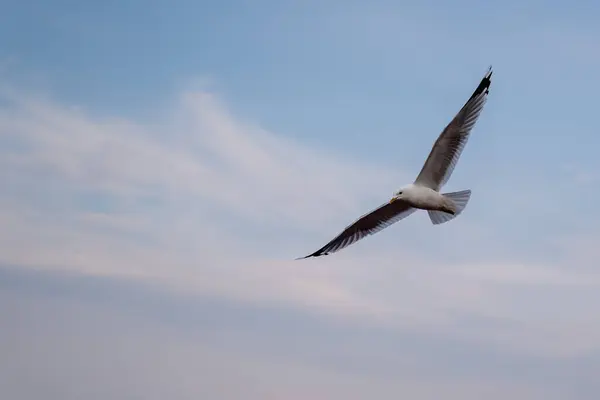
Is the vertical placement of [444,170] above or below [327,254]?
above

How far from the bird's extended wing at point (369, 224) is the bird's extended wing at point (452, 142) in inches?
49.4

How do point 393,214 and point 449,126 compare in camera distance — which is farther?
point 393,214

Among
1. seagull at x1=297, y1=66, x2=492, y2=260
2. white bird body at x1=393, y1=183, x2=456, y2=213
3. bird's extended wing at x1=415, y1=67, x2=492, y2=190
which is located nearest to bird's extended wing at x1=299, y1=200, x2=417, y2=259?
seagull at x1=297, y1=66, x2=492, y2=260

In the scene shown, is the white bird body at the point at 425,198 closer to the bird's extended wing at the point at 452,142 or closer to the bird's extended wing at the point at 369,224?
the bird's extended wing at the point at 452,142

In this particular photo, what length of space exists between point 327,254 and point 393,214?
1.89m

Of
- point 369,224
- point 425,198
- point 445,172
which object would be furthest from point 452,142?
point 369,224

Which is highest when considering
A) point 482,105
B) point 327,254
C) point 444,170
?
point 482,105

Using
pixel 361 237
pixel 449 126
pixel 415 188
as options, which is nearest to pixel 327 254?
pixel 361 237

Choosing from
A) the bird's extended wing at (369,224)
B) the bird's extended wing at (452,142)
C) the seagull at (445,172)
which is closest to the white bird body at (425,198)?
the seagull at (445,172)

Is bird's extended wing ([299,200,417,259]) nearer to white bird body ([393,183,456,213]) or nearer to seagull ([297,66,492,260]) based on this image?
seagull ([297,66,492,260])

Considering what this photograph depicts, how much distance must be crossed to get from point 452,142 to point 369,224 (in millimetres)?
3153

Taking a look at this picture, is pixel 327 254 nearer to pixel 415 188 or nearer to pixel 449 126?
pixel 415 188

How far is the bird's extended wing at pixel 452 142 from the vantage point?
18.0 metres

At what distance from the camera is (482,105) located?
18.3 meters
